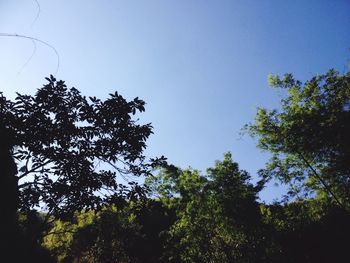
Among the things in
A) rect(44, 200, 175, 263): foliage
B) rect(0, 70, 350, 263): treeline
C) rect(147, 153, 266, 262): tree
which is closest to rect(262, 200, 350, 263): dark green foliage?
rect(0, 70, 350, 263): treeline

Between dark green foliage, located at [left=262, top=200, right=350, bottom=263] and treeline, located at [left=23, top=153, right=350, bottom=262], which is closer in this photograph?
treeline, located at [left=23, top=153, right=350, bottom=262]

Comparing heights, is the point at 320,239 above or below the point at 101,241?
above

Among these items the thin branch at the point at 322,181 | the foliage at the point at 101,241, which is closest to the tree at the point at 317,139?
the thin branch at the point at 322,181

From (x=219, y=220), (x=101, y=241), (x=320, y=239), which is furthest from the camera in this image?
(x=320, y=239)

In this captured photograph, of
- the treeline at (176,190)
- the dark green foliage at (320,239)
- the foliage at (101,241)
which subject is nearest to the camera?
the treeline at (176,190)

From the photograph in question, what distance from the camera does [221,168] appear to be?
740 inches

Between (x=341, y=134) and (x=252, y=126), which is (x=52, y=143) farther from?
(x=341, y=134)

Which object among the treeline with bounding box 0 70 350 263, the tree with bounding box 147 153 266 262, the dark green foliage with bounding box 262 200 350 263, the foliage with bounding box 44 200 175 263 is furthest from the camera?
the dark green foliage with bounding box 262 200 350 263

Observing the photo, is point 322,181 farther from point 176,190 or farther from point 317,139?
point 176,190

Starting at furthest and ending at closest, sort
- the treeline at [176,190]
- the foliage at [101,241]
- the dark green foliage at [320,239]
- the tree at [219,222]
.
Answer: the dark green foliage at [320,239] → the foliage at [101,241] → the tree at [219,222] → the treeline at [176,190]

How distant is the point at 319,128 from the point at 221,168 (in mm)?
6992

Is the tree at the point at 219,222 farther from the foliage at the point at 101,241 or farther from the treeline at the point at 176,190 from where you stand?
the foliage at the point at 101,241

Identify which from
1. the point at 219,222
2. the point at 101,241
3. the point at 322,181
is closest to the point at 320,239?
the point at 322,181

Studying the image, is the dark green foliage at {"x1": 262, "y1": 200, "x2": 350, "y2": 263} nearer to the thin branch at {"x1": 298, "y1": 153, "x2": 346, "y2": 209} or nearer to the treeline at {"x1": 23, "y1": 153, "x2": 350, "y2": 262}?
the treeline at {"x1": 23, "y1": 153, "x2": 350, "y2": 262}
